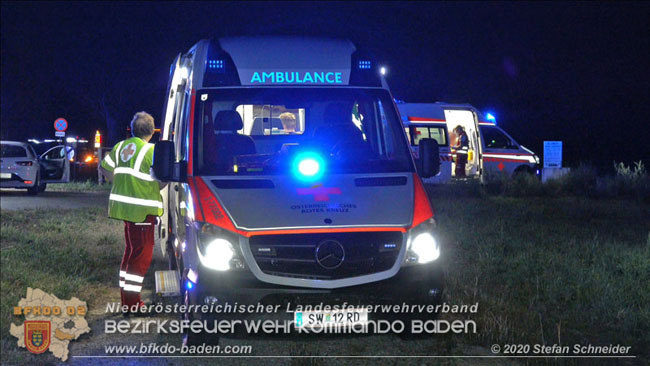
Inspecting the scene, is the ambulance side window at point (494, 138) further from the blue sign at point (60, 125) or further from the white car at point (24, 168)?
the blue sign at point (60, 125)

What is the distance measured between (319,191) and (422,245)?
0.87m

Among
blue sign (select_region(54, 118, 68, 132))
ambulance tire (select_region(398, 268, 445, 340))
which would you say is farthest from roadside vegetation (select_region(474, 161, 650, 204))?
blue sign (select_region(54, 118, 68, 132))

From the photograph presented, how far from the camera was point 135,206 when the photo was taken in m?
7.80

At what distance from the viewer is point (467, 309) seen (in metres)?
7.81

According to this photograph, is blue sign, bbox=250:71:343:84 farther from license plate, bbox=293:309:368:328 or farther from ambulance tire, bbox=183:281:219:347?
license plate, bbox=293:309:368:328

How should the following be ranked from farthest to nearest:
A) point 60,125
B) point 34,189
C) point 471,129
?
point 60,125, point 471,129, point 34,189

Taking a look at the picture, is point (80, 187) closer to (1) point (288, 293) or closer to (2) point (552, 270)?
(2) point (552, 270)

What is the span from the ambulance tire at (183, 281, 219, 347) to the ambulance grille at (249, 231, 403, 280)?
0.59 metres

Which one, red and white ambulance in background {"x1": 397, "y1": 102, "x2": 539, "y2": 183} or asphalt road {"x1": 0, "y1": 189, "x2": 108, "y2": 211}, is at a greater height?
red and white ambulance in background {"x1": 397, "y1": 102, "x2": 539, "y2": 183}

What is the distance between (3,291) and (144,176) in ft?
6.81

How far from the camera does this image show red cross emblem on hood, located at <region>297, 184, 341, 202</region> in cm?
641

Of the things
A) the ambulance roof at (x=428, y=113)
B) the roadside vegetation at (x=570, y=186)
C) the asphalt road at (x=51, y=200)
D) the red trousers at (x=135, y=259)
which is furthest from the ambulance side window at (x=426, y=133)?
the red trousers at (x=135, y=259)

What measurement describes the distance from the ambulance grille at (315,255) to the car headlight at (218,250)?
0.13 m

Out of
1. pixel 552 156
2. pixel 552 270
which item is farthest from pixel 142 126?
pixel 552 156
